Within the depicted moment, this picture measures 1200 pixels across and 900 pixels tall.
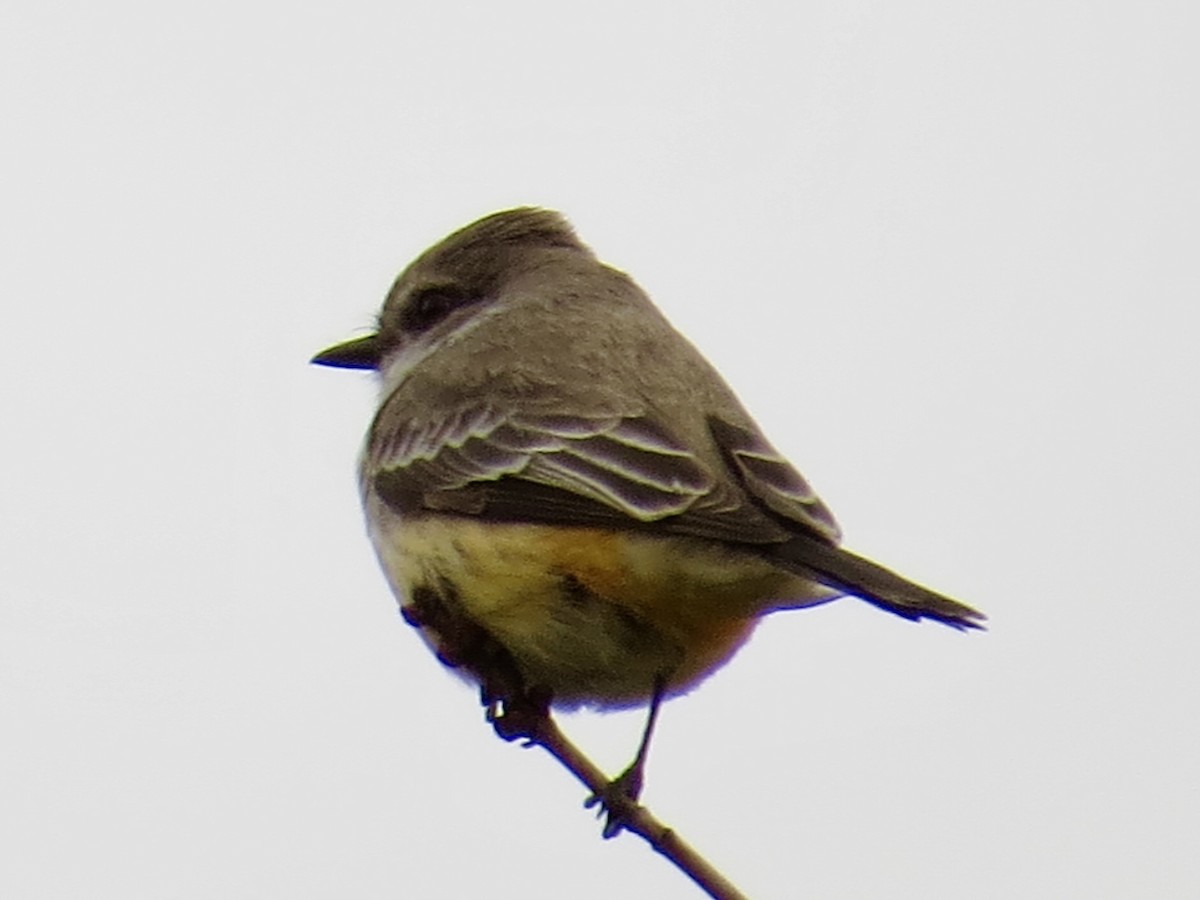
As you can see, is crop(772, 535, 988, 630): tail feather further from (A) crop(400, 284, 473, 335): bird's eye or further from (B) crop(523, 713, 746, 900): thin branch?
(A) crop(400, 284, 473, 335): bird's eye

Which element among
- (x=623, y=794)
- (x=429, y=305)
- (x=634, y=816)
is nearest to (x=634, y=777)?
(x=623, y=794)

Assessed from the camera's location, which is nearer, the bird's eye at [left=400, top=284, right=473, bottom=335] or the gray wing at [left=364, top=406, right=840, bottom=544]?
the gray wing at [left=364, top=406, right=840, bottom=544]

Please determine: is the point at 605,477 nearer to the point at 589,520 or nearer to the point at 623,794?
the point at 589,520

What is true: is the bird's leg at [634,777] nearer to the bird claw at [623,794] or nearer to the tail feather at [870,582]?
the bird claw at [623,794]

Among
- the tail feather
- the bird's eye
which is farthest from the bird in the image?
the bird's eye

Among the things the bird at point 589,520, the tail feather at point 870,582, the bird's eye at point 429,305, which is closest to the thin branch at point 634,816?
the bird at point 589,520

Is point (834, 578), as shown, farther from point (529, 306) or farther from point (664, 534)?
point (529, 306)
